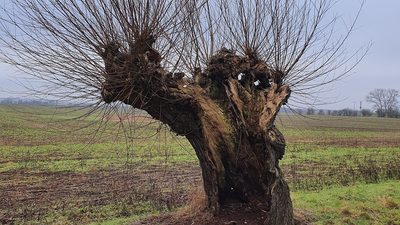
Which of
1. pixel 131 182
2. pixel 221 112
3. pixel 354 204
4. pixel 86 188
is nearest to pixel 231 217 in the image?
pixel 221 112

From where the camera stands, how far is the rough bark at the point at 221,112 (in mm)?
6918

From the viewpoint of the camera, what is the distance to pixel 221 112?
7906mm

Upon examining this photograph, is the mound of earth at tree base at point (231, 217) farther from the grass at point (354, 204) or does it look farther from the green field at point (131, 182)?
the green field at point (131, 182)

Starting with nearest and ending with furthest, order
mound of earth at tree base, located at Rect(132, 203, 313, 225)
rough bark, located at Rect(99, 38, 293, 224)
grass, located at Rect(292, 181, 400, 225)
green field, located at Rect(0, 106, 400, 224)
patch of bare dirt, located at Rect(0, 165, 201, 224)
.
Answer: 1. rough bark, located at Rect(99, 38, 293, 224)
2. mound of earth at tree base, located at Rect(132, 203, 313, 225)
3. green field, located at Rect(0, 106, 400, 224)
4. grass, located at Rect(292, 181, 400, 225)
5. patch of bare dirt, located at Rect(0, 165, 201, 224)

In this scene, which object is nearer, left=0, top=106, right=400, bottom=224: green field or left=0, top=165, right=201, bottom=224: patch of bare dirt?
left=0, top=106, right=400, bottom=224: green field

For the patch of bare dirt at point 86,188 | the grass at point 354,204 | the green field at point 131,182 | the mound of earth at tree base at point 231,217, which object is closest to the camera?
the mound of earth at tree base at point 231,217

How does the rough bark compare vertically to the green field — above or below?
above

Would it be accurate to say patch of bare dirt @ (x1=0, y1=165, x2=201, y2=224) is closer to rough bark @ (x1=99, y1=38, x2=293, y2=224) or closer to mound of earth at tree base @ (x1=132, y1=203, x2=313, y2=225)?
mound of earth at tree base @ (x1=132, y1=203, x2=313, y2=225)

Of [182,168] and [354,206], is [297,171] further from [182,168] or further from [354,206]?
[354,206]

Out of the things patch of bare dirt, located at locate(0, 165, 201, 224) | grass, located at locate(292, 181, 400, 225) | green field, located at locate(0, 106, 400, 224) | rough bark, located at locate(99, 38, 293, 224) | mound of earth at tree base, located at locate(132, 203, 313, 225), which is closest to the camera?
rough bark, located at locate(99, 38, 293, 224)

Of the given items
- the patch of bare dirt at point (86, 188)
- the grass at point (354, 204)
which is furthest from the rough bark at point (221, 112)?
the patch of bare dirt at point (86, 188)

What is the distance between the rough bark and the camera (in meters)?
6.92

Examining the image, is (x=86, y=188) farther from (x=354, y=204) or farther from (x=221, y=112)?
(x=354, y=204)

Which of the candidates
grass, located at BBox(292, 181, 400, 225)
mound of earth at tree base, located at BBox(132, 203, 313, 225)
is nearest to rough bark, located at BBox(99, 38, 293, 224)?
mound of earth at tree base, located at BBox(132, 203, 313, 225)
